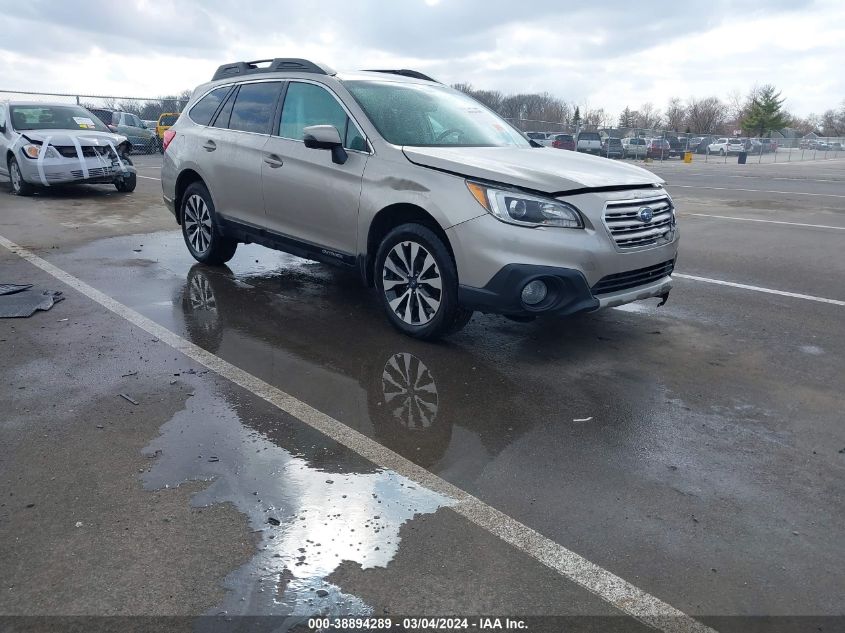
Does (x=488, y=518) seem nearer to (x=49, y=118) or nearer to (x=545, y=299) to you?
(x=545, y=299)

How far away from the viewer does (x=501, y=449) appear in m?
3.73

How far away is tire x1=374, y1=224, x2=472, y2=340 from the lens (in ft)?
16.4

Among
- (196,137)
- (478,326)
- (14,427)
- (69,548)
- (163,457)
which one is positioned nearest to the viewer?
(69,548)

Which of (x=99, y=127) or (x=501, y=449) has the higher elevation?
(x=99, y=127)

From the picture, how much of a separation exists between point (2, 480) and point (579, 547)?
2.57 m

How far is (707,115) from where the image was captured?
98.9 meters

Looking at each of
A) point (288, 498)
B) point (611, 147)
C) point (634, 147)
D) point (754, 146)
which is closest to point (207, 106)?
point (288, 498)

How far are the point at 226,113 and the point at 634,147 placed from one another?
40654 mm

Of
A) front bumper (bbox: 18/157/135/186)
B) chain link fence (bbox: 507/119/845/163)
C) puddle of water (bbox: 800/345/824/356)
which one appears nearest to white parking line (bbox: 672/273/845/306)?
puddle of water (bbox: 800/345/824/356)

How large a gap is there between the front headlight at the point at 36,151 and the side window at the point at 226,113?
22.7ft

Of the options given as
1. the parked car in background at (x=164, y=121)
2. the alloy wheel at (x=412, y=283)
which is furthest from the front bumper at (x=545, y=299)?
the parked car in background at (x=164, y=121)

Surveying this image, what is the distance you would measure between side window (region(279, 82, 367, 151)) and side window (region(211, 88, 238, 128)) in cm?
90

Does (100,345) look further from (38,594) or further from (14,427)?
(38,594)

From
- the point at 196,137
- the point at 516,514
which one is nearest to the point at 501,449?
the point at 516,514
